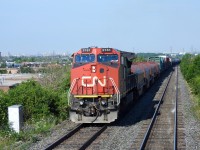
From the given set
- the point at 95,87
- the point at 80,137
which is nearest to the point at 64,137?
the point at 80,137

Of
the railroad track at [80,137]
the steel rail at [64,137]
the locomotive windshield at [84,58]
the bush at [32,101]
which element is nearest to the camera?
the steel rail at [64,137]

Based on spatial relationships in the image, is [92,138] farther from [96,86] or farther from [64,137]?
[96,86]

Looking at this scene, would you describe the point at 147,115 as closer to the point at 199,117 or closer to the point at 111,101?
the point at 199,117

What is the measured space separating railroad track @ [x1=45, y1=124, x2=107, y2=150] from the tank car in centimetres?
46

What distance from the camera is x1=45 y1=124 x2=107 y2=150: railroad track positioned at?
12477 mm

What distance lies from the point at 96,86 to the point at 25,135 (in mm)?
3825

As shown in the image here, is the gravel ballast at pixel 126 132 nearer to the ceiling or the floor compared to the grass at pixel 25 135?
nearer to the floor

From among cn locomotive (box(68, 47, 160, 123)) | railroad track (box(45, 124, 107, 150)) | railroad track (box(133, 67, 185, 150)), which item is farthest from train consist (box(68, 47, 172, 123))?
railroad track (box(133, 67, 185, 150))

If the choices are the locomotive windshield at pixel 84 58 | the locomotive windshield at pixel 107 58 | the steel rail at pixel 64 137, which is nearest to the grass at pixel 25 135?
the steel rail at pixel 64 137

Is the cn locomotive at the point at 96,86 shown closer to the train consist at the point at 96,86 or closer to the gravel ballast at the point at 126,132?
the train consist at the point at 96,86

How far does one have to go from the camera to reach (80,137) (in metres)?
14.1

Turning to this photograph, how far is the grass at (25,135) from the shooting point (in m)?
12.7

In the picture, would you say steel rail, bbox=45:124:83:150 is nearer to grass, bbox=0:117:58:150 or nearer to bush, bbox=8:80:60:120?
grass, bbox=0:117:58:150

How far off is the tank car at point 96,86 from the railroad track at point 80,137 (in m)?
0.46
